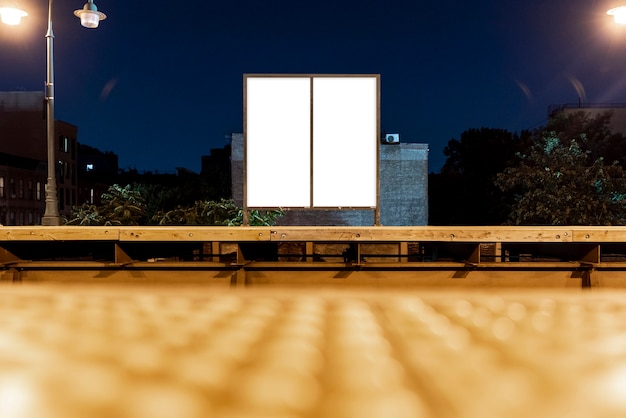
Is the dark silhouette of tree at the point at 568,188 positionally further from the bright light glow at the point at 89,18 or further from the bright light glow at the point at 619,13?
the bright light glow at the point at 89,18

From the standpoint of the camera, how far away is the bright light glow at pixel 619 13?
6414 millimetres

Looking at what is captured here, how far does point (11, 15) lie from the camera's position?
314 inches

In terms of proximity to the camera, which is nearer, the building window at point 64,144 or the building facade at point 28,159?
the building facade at point 28,159

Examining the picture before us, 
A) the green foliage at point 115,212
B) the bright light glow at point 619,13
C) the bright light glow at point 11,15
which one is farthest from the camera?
the green foliage at point 115,212

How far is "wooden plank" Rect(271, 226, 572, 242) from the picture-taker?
5113mm

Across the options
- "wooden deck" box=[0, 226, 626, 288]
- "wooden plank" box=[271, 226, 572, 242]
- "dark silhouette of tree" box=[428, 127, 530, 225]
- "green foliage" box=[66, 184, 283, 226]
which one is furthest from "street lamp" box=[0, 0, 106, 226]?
"dark silhouette of tree" box=[428, 127, 530, 225]

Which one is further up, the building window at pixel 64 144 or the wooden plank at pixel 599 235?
the building window at pixel 64 144

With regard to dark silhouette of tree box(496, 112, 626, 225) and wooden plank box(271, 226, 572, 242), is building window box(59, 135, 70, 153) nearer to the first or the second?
dark silhouette of tree box(496, 112, 626, 225)

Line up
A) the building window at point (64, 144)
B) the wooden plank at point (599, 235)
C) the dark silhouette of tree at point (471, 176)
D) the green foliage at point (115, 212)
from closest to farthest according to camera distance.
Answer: the wooden plank at point (599, 235)
the green foliage at point (115, 212)
the dark silhouette of tree at point (471, 176)
the building window at point (64, 144)

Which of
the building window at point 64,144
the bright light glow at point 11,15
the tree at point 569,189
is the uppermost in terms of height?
the building window at point 64,144

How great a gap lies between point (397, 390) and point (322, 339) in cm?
118

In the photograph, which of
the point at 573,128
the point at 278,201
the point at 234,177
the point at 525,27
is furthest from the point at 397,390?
the point at 525,27

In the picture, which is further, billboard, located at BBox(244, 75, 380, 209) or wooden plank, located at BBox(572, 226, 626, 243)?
billboard, located at BBox(244, 75, 380, 209)

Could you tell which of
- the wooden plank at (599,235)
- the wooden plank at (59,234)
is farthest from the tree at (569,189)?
the wooden plank at (59,234)
